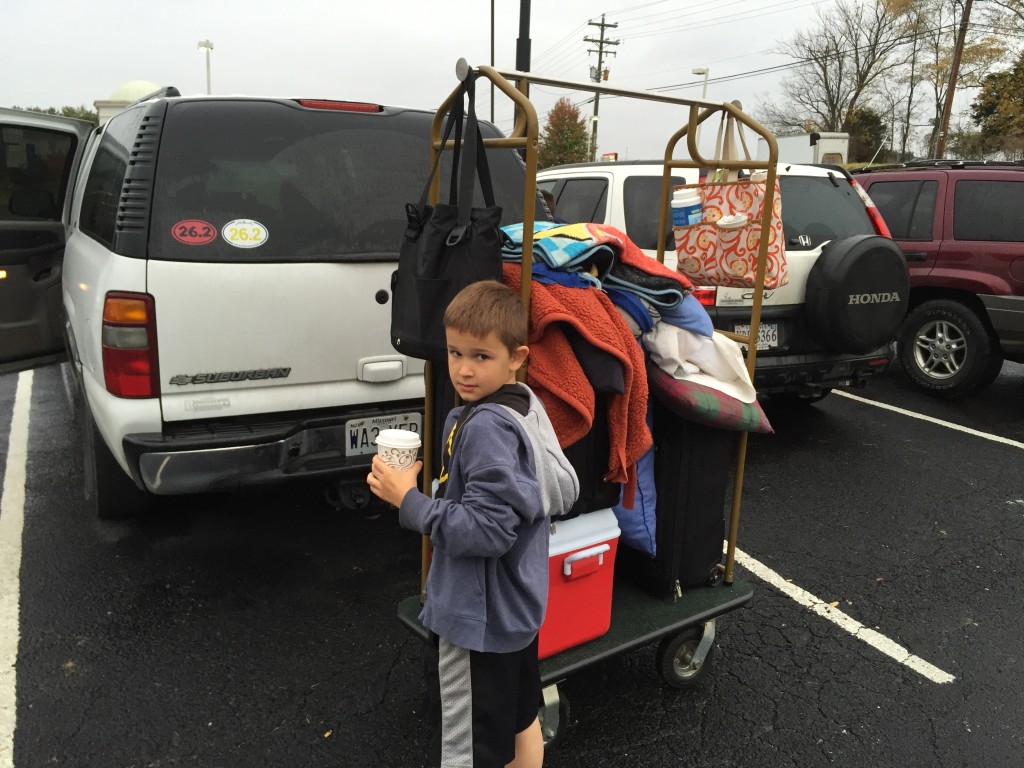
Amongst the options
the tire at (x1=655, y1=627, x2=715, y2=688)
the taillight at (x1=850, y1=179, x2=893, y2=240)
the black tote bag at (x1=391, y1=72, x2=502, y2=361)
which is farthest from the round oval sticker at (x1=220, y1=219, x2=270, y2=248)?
the taillight at (x1=850, y1=179, x2=893, y2=240)

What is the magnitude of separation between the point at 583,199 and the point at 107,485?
3.56 meters

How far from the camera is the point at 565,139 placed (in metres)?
44.9

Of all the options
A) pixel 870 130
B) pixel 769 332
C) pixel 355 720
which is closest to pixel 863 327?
pixel 769 332

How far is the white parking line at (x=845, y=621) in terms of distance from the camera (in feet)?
9.30

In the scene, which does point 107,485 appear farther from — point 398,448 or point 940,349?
point 940,349

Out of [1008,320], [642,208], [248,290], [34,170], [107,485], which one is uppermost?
[34,170]

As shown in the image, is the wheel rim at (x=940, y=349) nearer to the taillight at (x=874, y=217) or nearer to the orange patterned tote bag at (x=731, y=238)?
the taillight at (x=874, y=217)

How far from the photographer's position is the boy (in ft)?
5.46

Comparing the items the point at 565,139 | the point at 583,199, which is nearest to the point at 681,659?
the point at 583,199

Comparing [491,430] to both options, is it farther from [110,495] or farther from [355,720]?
[110,495]

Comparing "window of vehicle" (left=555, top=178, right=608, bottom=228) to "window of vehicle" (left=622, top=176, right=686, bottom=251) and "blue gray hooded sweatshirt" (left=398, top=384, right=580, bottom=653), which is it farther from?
"blue gray hooded sweatshirt" (left=398, top=384, right=580, bottom=653)

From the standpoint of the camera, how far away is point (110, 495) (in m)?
3.65

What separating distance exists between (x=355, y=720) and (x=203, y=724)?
476 mm

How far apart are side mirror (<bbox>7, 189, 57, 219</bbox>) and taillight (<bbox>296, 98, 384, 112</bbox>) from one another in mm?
2448
